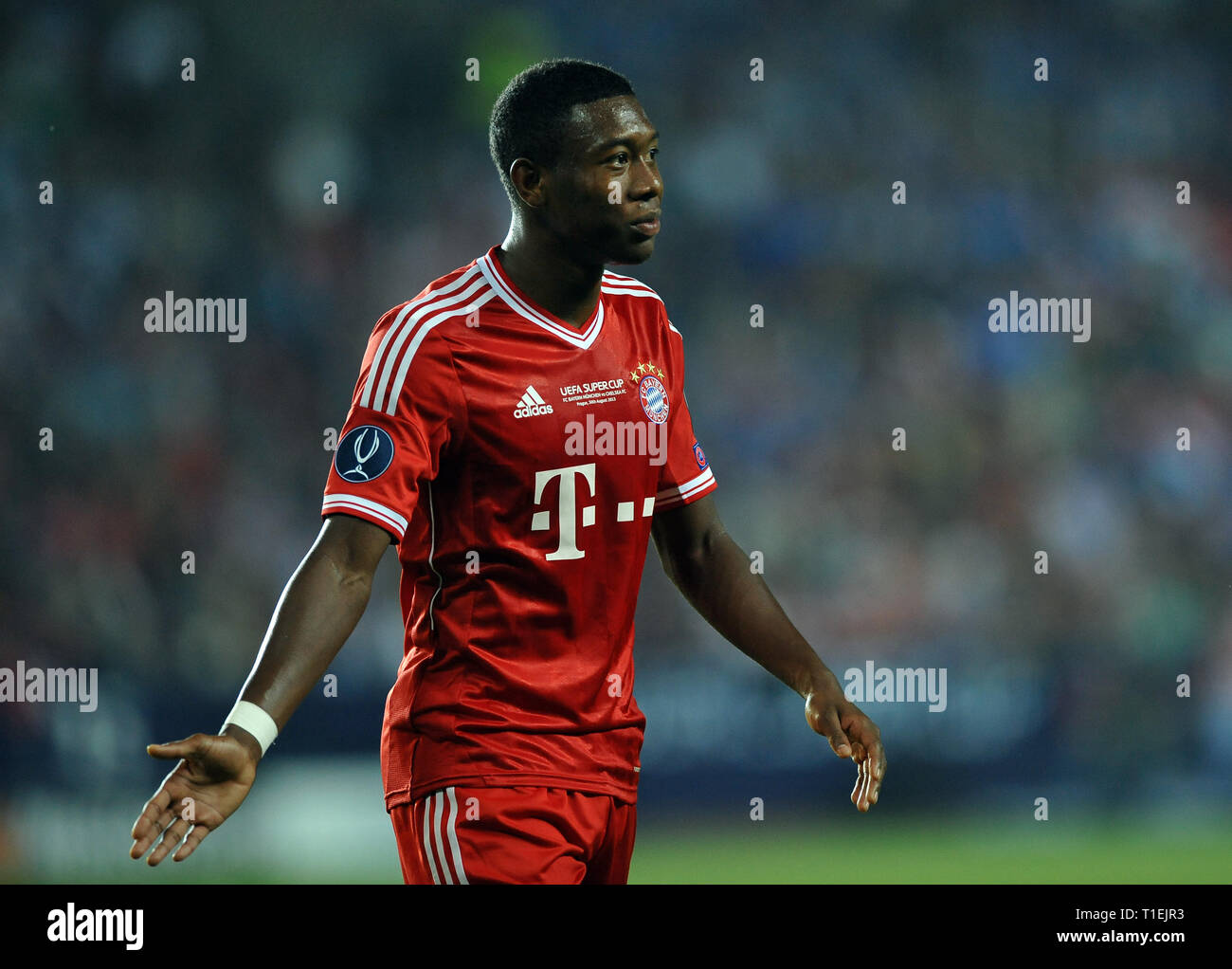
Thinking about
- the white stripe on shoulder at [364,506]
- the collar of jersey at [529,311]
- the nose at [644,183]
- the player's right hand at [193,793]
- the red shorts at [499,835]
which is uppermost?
the nose at [644,183]

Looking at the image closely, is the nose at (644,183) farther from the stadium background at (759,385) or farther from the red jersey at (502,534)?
the stadium background at (759,385)

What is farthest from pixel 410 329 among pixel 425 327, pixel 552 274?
pixel 552 274

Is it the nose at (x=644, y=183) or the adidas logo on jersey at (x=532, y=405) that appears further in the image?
the nose at (x=644, y=183)

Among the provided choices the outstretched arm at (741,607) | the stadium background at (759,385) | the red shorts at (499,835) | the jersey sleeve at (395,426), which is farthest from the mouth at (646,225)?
the stadium background at (759,385)

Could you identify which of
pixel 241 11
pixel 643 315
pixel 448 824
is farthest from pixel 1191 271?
pixel 448 824

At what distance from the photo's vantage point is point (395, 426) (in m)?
2.74

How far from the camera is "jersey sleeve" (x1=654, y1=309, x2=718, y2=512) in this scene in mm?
3207

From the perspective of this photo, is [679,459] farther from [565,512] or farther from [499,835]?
[499,835]

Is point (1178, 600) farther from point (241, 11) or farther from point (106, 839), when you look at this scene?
point (241, 11)

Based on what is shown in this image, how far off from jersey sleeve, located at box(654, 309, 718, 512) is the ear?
0.40m

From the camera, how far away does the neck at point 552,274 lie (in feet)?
9.95

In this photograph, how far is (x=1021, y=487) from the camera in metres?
8.27

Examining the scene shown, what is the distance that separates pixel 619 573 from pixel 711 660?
15.8 ft

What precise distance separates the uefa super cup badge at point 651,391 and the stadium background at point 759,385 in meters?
4.09
